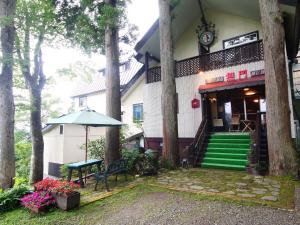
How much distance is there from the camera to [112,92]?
870 cm

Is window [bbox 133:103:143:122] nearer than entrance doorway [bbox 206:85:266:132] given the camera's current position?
No

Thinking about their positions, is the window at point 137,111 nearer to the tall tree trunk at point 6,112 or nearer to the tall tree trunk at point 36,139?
the tall tree trunk at point 36,139

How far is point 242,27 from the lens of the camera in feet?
38.5

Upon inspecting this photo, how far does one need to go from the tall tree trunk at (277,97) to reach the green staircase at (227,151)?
1.66 m

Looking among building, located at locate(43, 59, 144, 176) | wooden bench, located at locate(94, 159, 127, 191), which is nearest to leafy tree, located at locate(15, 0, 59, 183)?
building, located at locate(43, 59, 144, 176)

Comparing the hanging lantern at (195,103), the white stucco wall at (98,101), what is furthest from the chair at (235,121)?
the white stucco wall at (98,101)

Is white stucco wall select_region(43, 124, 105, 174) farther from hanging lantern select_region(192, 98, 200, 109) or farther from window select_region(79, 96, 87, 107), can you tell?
window select_region(79, 96, 87, 107)

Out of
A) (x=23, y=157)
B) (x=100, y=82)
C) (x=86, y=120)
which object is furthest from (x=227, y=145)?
(x=100, y=82)

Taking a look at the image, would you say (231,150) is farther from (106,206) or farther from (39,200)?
(39,200)

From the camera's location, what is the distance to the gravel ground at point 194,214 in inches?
147

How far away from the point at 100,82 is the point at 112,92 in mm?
16223

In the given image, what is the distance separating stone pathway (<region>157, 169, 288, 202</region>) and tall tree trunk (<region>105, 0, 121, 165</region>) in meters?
2.19

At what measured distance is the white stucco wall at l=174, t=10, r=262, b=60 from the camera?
458 inches

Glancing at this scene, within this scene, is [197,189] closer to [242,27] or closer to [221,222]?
[221,222]
